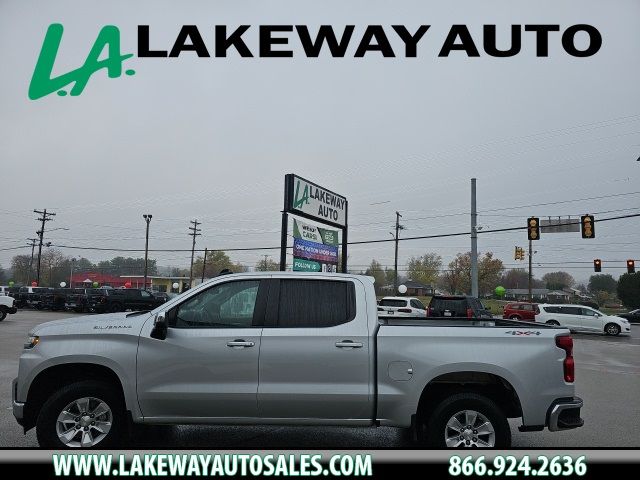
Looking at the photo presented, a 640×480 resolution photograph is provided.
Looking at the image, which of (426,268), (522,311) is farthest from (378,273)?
(522,311)

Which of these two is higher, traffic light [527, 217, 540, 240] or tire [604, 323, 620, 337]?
traffic light [527, 217, 540, 240]

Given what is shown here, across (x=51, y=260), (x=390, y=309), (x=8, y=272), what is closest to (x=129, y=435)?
(x=390, y=309)

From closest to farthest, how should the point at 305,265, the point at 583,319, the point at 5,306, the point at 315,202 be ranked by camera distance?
the point at 305,265, the point at 315,202, the point at 5,306, the point at 583,319

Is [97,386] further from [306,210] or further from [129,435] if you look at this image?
[306,210]

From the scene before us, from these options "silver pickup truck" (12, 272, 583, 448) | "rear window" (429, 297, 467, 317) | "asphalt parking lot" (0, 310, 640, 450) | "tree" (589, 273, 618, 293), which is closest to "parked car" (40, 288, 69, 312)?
"rear window" (429, 297, 467, 317)

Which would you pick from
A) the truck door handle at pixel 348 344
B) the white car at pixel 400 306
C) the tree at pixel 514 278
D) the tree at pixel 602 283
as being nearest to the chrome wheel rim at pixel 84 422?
the truck door handle at pixel 348 344

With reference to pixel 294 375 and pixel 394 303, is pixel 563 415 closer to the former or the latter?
pixel 294 375

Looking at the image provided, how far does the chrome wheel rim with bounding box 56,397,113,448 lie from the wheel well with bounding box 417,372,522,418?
304 cm

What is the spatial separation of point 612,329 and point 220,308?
28172 mm

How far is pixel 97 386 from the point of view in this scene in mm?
5207

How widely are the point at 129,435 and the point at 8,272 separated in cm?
15277

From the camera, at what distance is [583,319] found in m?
28.8

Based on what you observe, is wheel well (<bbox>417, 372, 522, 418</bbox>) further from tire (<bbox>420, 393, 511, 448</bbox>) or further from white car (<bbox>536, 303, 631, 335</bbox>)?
white car (<bbox>536, 303, 631, 335</bbox>)

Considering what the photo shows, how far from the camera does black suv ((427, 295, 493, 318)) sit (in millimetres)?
19875
